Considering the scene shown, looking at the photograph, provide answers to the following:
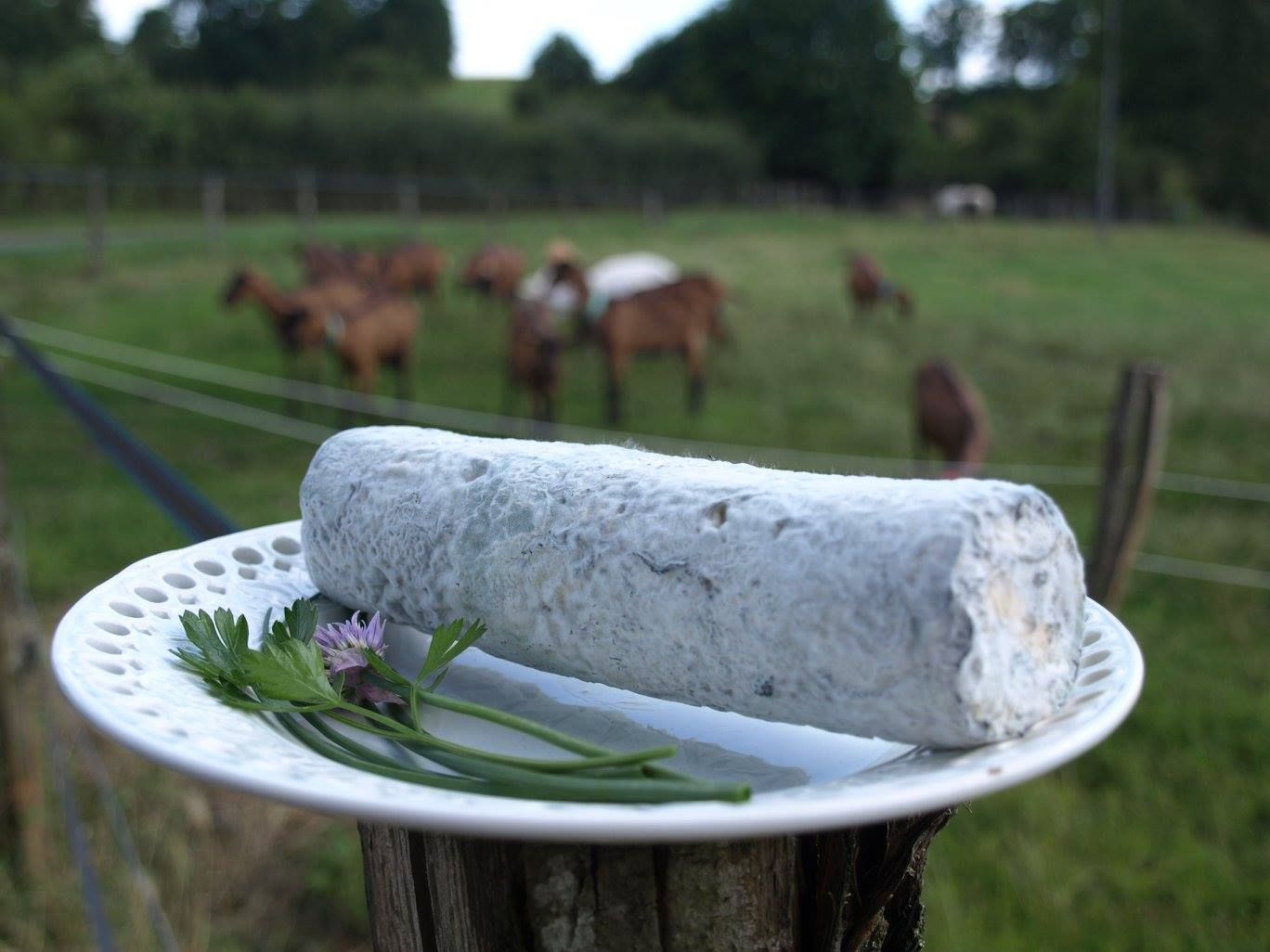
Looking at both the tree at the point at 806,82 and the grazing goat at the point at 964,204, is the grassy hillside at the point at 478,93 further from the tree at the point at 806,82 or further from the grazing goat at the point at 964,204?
the grazing goat at the point at 964,204

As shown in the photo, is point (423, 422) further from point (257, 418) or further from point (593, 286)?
point (593, 286)

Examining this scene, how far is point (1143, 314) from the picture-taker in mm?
15516

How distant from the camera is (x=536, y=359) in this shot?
8.70m

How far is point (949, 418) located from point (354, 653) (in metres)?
6.32

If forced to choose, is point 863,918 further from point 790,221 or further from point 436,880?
point 790,221

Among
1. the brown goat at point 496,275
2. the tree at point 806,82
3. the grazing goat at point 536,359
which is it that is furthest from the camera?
A: the tree at point 806,82

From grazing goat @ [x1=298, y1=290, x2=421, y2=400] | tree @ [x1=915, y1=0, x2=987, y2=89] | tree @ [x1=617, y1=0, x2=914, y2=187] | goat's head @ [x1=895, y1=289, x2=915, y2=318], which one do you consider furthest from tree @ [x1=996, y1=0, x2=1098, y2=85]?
grazing goat @ [x1=298, y1=290, x2=421, y2=400]

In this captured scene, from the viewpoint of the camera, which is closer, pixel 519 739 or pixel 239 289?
pixel 519 739

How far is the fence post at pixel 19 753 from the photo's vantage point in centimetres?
332

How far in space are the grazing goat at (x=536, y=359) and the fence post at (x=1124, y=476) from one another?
4.63 meters

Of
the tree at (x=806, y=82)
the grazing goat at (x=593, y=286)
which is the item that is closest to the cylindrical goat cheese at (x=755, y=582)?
the grazing goat at (x=593, y=286)

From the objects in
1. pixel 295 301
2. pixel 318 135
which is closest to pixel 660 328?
pixel 295 301

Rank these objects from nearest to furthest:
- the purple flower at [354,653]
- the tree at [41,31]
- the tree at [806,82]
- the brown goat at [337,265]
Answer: the purple flower at [354,653] → the brown goat at [337,265] → the tree at [41,31] → the tree at [806,82]

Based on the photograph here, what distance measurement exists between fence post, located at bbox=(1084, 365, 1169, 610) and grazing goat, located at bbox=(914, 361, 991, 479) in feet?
4.58
